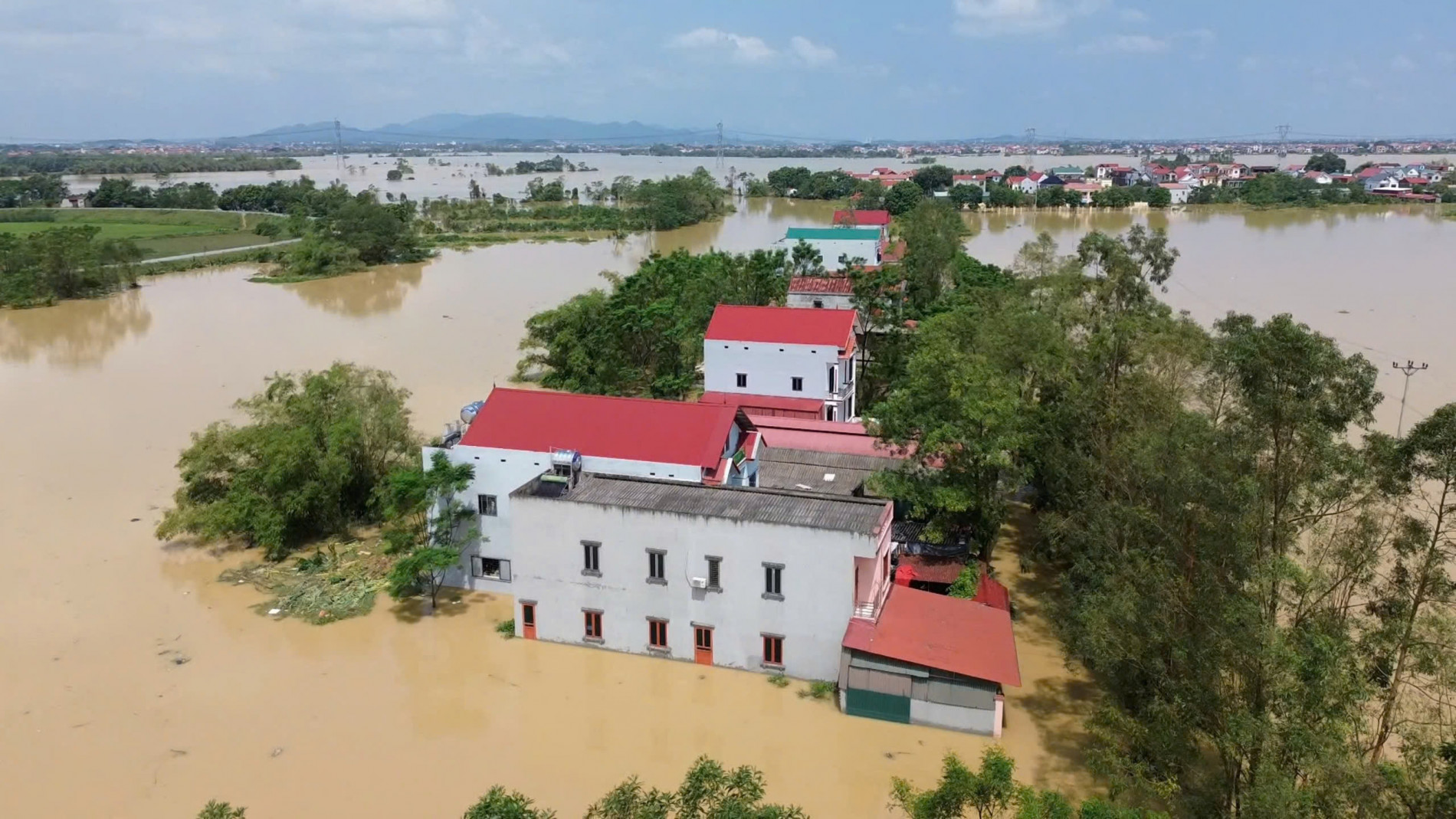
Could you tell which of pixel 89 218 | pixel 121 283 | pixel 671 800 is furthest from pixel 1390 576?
pixel 89 218

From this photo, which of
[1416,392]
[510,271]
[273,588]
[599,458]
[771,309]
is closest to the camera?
[599,458]

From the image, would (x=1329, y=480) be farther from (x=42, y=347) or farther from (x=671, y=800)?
(x=42, y=347)

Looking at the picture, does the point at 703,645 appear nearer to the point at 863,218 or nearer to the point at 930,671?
the point at 930,671

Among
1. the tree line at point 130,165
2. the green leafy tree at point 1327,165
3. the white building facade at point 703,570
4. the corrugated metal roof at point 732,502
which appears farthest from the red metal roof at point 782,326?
the tree line at point 130,165

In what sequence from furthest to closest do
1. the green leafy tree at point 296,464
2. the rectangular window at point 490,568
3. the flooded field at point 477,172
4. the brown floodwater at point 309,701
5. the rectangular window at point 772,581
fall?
1. the flooded field at point 477,172
2. the green leafy tree at point 296,464
3. the rectangular window at point 490,568
4. the rectangular window at point 772,581
5. the brown floodwater at point 309,701

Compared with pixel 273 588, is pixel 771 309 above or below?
above

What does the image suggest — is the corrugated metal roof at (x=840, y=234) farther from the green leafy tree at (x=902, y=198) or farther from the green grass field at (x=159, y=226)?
the green grass field at (x=159, y=226)
